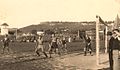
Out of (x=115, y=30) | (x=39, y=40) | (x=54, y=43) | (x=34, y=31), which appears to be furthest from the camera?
(x=34, y=31)

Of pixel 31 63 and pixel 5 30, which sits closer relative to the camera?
pixel 31 63

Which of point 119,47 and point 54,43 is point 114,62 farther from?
point 54,43

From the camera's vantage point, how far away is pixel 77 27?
134 metres

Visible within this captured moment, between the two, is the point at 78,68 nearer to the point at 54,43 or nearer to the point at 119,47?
the point at 119,47

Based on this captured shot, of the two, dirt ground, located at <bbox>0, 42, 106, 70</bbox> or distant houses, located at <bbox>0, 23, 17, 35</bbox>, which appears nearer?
dirt ground, located at <bbox>0, 42, 106, 70</bbox>

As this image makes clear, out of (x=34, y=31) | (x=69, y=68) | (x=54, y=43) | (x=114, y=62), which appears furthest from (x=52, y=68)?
(x=34, y=31)

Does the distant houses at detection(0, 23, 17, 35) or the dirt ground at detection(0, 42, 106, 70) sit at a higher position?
the distant houses at detection(0, 23, 17, 35)

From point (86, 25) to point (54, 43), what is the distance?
10159 centimetres

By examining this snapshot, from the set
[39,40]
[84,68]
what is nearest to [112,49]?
[84,68]

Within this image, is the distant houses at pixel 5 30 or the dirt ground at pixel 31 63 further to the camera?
the distant houses at pixel 5 30

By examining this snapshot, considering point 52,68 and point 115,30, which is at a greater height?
point 115,30

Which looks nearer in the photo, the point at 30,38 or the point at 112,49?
the point at 112,49

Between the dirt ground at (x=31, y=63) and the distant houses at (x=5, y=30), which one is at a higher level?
the distant houses at (x=5, y=30)

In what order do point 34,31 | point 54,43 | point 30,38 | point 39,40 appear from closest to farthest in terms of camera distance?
1. point 39,40
2. point 54,43
3. point 30,38
4. point 34,31
